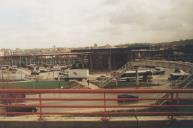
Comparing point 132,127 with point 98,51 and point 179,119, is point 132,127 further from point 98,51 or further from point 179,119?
point 98,51

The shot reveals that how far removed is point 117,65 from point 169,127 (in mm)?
121006

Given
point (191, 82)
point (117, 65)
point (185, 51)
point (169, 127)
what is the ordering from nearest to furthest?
1. point (169, 127)
2. point (191, 82)
3. point (117, 65)
4. point (185, 51)

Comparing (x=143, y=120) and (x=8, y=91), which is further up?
(x=8, y=91)

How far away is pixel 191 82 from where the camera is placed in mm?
38250

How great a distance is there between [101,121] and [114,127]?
16.4 inches

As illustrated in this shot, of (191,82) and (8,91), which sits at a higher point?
(8,91)

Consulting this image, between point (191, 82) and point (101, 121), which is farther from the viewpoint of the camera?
point (191, 82)

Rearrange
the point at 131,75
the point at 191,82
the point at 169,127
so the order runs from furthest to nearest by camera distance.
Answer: the point at 131,75
the point at 191,82
the point at 169,127

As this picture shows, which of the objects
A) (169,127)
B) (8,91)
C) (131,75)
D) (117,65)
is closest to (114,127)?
(169,127)

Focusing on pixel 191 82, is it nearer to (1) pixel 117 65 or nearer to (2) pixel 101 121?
(2) pixel 101 121

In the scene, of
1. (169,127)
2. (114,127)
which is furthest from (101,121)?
(169,127)

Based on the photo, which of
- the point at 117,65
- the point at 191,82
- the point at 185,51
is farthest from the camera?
the point at 185,51

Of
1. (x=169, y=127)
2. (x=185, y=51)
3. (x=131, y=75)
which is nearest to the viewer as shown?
(x=169, y=127)

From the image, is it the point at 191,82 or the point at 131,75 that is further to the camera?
the point at 131,75
